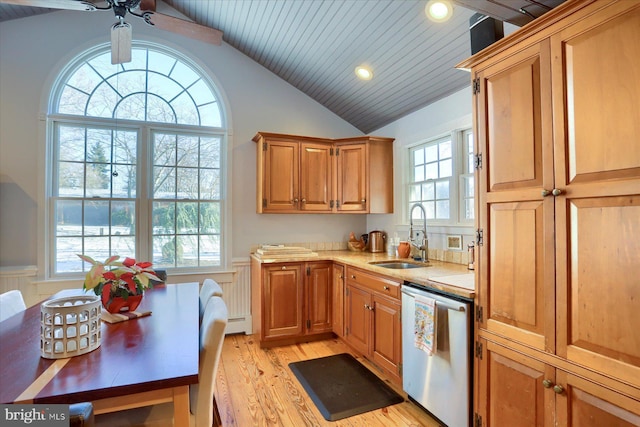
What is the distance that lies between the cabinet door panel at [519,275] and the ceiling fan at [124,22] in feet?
7.09

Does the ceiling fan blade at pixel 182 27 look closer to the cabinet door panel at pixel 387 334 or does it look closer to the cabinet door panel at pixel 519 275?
the cabinet door panel at pixel 519 275

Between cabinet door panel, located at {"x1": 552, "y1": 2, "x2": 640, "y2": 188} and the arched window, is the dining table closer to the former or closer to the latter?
cabinet door panel, located at {"x1": 552, "y1": 2, "x2": 640, "y2": 188}

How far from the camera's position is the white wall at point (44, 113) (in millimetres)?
2955

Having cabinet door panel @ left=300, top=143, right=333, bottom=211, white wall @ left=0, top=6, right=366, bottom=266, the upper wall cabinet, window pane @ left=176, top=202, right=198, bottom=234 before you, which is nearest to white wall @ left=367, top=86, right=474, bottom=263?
the upper wall cabinet

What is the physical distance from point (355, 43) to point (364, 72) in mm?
333

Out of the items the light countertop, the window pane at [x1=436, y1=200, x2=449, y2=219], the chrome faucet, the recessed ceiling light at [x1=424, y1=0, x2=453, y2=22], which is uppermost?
the recessed ceiling light at [x1=424, y1=0, x2=453, y2=22]

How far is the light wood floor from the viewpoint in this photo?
2.09m

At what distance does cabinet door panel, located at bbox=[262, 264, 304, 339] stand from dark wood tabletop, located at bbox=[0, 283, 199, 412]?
155 centimetres

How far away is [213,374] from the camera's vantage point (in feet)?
4.38

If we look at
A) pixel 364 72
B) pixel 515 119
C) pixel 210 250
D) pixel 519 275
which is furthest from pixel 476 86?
pixel 210 250

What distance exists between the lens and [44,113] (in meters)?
3.04

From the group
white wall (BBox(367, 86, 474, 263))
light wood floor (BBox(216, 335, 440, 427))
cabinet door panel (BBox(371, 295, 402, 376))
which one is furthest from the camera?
white wall (BBox(367, 86, 474, 263))

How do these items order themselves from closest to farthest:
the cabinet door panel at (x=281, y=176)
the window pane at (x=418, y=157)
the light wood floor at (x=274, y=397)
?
1. the light wood floor at (x=274, y=397)
2. the window pane at (x=418, y=157)
3. the cabinet door panel at (x=281, y=176)

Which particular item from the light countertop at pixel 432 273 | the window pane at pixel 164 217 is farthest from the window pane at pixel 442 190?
the window pane at pixel 164 217
